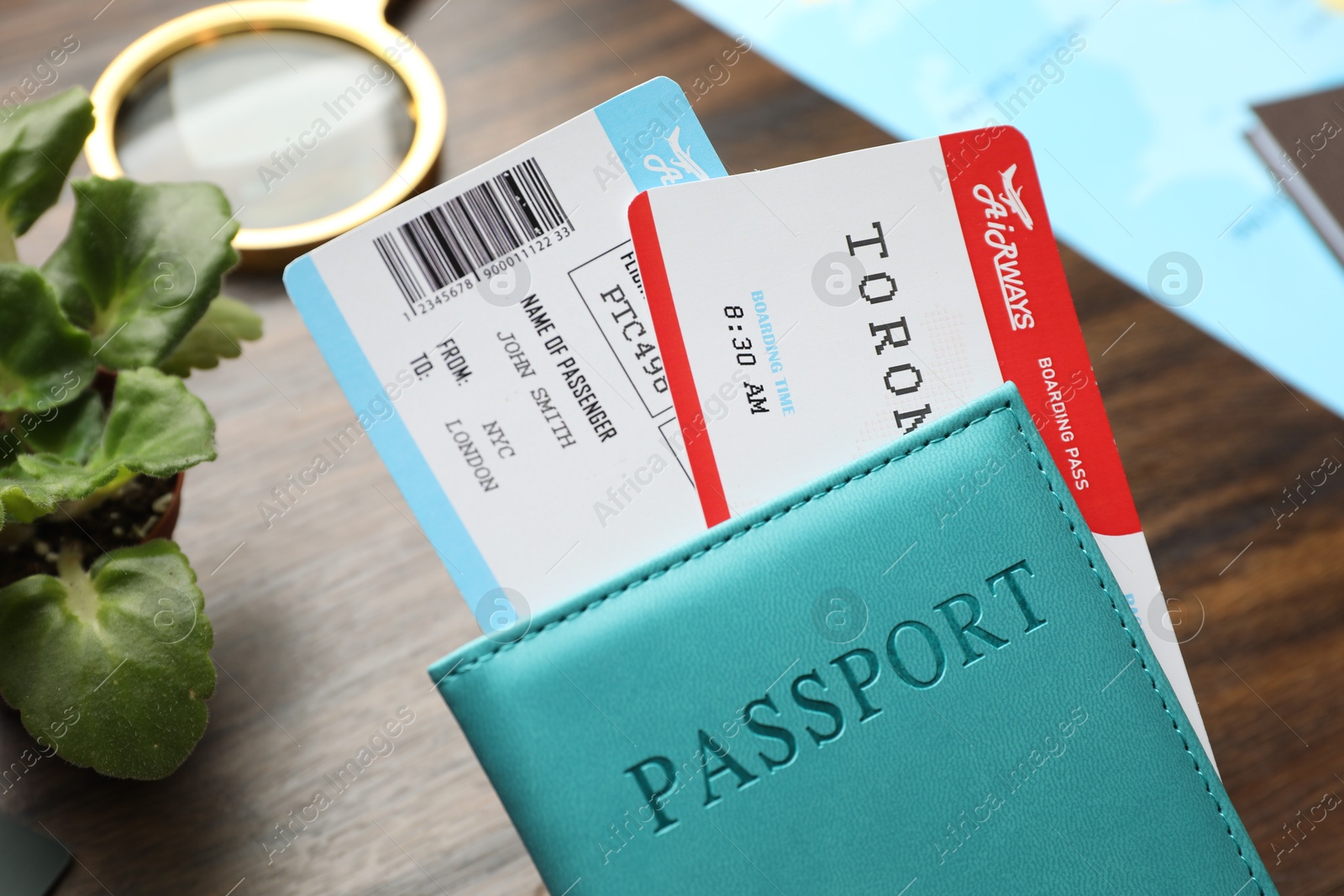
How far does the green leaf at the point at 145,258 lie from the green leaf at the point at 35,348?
0.01 m

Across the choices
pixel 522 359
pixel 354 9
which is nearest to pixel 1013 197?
pixel 522 359

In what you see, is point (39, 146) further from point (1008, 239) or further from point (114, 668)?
point (1008, 239)

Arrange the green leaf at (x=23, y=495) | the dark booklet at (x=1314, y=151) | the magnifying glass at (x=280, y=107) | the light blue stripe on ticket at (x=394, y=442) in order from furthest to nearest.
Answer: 1. the dark booklet at (x=1314, y=151)
2. the magnifying glass at (x=280, y=107)
3. the light blue stripe on ticket at (x=394, y=442)
4. the green leaf at (x=23, y=495)

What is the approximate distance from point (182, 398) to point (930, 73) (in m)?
0.89

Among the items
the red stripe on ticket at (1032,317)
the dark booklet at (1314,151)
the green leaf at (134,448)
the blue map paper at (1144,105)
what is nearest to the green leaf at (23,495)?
the green leaf at (134,448)

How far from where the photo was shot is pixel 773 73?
0.73 meters

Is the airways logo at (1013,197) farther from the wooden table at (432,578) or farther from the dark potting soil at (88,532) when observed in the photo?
the dark potting soil at (88,532)

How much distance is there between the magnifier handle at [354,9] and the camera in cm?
67

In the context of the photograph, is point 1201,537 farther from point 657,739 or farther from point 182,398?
point 182,398

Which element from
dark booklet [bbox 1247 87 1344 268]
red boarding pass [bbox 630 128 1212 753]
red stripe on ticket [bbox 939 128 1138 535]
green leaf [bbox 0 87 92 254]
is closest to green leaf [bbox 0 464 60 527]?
green leaf [bbox 0 87 92 254]

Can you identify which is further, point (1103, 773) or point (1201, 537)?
point (1201, 537)

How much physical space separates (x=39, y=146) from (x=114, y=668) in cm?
22

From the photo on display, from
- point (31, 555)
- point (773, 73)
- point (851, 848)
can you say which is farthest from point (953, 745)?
point (773, 73)

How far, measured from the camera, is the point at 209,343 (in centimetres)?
46
